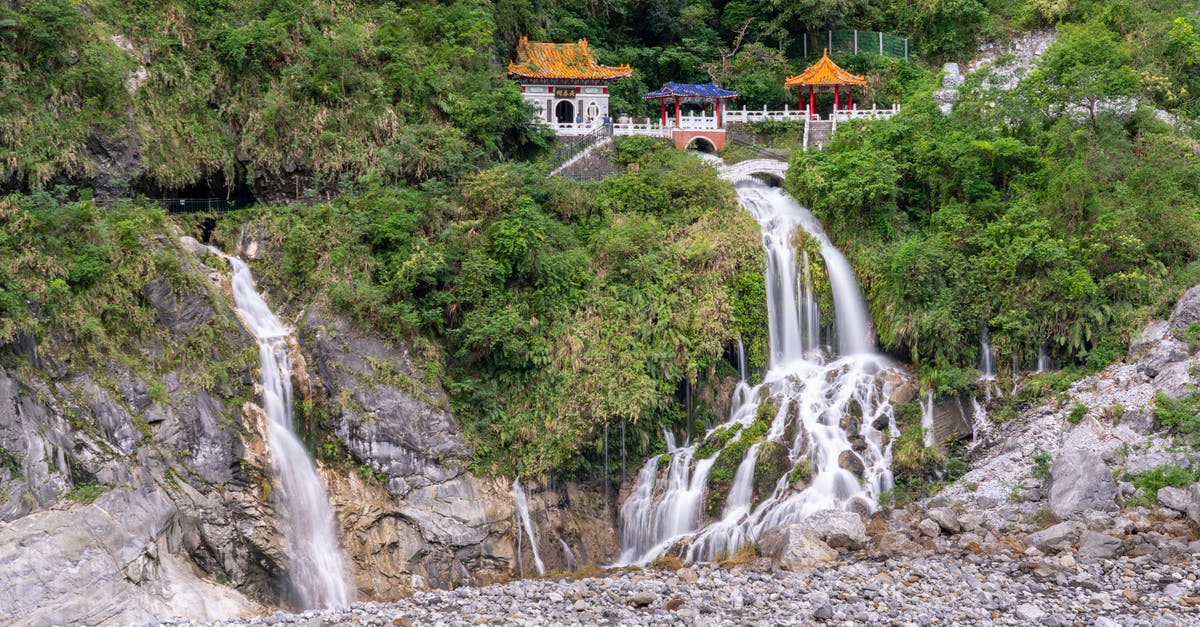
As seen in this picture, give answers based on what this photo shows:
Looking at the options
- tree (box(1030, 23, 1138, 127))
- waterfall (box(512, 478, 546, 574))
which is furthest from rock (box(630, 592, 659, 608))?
tree (box(1030, 23, 1138, 127))

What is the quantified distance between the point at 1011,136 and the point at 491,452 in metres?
16.5

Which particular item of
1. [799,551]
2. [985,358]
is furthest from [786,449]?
[985,358]

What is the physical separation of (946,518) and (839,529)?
226 cm

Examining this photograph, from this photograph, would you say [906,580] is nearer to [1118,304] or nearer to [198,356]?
[1118,304]

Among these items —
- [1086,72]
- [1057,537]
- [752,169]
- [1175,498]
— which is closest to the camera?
[1057,537]

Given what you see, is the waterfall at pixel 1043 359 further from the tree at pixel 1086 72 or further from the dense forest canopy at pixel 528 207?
the tree at pixel 1086 72

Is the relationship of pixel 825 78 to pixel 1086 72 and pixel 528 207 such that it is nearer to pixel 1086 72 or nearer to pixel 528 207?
pixel 1086 72

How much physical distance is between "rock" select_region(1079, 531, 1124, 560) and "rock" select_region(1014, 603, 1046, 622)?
9.41ft

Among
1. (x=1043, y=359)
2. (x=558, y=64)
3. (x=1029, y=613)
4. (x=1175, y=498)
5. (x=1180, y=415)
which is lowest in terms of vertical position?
(x=1029, y=613)

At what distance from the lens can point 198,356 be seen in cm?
2327

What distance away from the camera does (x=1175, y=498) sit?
70.3 ft

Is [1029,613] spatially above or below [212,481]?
below

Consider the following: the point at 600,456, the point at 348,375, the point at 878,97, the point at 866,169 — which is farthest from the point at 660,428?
the point at 878,97

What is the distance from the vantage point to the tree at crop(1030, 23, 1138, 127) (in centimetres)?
2930
